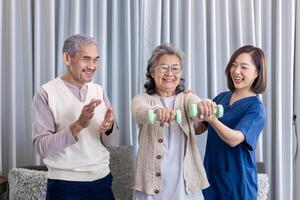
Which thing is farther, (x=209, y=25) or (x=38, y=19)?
(x=209, y=25)

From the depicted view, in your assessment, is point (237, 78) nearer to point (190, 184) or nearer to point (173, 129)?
point (173, 129)

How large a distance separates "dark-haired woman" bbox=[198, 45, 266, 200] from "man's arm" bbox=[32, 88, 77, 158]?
0.55 metres

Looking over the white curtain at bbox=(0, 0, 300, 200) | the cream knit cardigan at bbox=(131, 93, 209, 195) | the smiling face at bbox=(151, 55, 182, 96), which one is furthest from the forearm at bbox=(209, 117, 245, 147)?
the white curtain at bbox=(0, 0, 300, 200)

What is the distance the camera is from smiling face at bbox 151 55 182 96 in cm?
140

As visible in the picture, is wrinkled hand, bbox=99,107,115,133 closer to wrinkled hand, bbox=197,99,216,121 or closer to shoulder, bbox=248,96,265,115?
wrinkled hand, bbox=197,99,216,121

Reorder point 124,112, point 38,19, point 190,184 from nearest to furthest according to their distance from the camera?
point 190,184, point 38,19, point 124,112

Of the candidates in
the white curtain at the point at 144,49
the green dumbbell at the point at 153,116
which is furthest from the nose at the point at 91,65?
the white curtain at the point at 144,49

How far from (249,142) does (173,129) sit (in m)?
0.30

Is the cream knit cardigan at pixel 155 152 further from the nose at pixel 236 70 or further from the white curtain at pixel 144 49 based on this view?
the white curtain at pixel 144 49

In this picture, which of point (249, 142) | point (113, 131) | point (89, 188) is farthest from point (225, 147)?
point (89, 188)

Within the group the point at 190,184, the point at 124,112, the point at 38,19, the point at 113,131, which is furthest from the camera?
the point at 124,112

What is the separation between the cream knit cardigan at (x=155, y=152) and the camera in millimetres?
1329

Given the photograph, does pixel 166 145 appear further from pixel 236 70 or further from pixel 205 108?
pixel 236 70

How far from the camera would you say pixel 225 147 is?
1492 mm
